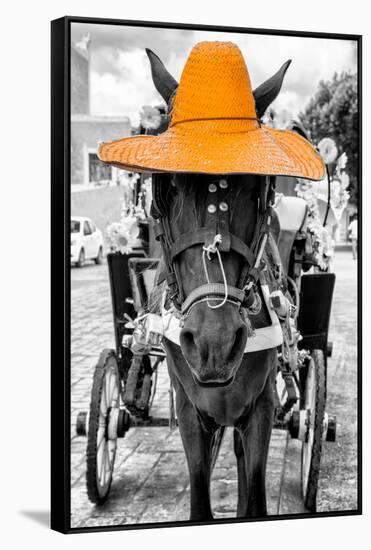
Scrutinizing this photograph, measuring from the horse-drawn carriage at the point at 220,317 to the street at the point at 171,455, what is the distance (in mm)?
88

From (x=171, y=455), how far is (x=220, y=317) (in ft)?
6.62

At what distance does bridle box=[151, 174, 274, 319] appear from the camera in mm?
4232

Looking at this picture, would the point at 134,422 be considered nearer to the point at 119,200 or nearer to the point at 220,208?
the point at 119,200

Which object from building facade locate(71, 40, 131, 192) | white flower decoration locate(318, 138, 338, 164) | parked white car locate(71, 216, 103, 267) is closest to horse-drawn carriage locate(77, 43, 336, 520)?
parked white car locate(71, 216, 103, 267)

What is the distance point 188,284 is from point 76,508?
5.47 ft

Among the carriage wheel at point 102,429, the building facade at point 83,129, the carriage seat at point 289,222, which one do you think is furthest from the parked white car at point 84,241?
the carriage seat at point 289,222

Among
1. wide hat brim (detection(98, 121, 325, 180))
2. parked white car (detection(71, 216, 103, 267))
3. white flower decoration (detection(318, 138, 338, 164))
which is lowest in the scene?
parked white car (detection(71, 216, 103, 267))

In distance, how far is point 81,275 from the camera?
554 cm

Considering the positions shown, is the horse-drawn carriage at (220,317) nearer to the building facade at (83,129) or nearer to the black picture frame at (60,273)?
the black picture frame at (60,273)

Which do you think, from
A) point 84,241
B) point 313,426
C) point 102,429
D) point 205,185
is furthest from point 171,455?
point 205,185

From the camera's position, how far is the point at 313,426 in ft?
18.9

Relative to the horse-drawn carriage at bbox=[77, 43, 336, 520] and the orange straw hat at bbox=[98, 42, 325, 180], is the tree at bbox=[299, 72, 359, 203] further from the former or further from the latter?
the orange straw hat at bbox=[98, 42, 325, 180]

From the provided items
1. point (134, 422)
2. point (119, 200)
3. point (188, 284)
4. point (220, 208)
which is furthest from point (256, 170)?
point (134, 422)

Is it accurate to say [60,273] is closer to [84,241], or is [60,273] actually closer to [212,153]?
[84,241]
